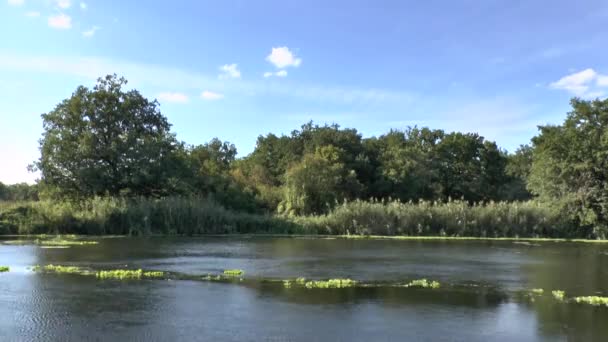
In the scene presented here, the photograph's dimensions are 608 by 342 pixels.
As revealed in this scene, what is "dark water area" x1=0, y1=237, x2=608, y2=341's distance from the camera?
888cm

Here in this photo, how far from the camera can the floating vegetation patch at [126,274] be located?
46.5 ft

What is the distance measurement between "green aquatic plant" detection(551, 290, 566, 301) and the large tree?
94.5 feet

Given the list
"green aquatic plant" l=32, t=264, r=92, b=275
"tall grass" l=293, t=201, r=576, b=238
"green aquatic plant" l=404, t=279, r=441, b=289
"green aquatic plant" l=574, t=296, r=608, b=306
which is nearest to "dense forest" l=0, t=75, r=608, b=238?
"tall grass" l=293, t=201, r=576, b=238

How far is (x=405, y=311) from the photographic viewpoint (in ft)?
34.5

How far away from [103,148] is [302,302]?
28.9m

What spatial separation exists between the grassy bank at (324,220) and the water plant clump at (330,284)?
19.0m

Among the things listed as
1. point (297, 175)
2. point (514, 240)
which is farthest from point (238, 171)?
point (514, 240)

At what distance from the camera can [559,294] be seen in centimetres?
1243

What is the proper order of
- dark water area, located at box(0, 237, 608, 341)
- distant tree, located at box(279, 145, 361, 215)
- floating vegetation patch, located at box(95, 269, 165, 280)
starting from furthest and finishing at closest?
distant tree, located at box(279, 145, 361, 215), floating vegetation patch, located at box(95, 269, 165, 280), dark water area, located at box(0, 237, 608, 341)

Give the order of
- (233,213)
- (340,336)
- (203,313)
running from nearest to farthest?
(340,336), (203,313), (233,213)

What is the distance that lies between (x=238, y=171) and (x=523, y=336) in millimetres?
48589

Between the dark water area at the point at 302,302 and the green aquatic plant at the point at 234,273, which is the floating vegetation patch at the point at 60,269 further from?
the green aquatic plant at the point at 234,273

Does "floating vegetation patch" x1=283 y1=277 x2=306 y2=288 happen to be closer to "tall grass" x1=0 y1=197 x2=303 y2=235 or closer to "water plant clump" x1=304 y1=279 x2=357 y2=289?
"water plant clump" x1=304 y1=279 x2=357 y2=289

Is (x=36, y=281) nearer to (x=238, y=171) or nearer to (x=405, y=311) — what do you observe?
(x=405, y=311)
